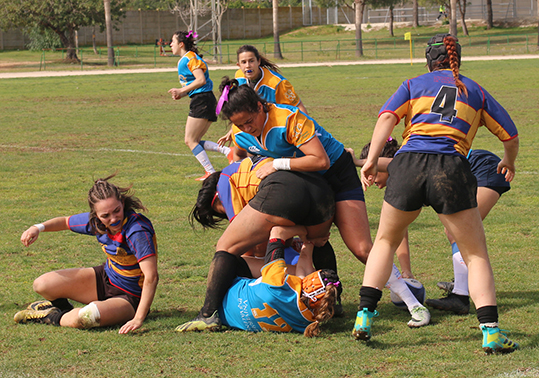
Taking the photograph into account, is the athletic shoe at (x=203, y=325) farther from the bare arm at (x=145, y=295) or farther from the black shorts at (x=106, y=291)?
A: the black shorts at (x=106, y=291)

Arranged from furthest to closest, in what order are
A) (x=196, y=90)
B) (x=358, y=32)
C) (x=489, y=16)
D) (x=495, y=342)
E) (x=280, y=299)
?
(x=489, y=16) → (x=358, y=32) → (x=196, y=90) → (x=280, y=299) → (x=495, y=342)

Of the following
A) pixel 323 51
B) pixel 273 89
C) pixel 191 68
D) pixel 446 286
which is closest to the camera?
pixel 446 286

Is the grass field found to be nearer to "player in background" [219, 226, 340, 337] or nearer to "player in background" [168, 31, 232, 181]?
"player in background" [219, 226, 340, 337]

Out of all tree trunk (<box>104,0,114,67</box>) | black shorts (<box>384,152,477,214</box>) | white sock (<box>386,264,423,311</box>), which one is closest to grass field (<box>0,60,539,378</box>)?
white sock (<box>386,264,423,311</box>)

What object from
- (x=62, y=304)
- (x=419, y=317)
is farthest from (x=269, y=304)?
(x=62, y=304)

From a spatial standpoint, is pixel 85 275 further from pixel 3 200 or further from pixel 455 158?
pixel 3 200

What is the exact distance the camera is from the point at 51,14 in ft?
154

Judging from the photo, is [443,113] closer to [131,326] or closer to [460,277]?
[460,277]

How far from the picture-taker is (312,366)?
3719 millimetres

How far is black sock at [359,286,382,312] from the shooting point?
3963 millimetres

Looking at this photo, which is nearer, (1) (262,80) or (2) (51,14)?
(1) (262,80)

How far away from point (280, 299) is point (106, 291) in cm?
139

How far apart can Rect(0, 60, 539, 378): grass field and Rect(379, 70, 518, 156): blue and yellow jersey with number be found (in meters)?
1.29

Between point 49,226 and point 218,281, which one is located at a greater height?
point 49,226
